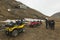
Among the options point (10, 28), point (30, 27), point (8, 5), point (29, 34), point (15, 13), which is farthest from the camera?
point (8, 5)

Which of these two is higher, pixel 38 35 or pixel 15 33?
pixel 15 33

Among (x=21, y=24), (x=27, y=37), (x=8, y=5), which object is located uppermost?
(x=8, y=5)

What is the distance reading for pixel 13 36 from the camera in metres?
24.3

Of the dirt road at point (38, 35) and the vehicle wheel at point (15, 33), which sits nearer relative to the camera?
A: the vehicle wheel at point (15, 33)

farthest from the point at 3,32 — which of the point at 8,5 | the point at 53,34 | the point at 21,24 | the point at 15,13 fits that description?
the point at 8,5

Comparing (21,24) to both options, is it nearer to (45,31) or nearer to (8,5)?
(45,31)

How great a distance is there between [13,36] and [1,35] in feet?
5.23

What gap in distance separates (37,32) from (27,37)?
85.6 inches

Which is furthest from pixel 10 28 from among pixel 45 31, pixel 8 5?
pixel 8 5

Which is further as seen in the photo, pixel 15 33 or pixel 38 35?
pixel 38 35

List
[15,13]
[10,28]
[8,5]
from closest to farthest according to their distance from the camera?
1. [10,28]
2. [15,13]
3. [8,5]

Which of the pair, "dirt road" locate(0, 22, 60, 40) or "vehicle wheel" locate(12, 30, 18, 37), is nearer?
"vehicle wheel" locate(12, 30, 18, 37)

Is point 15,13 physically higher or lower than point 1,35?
higher

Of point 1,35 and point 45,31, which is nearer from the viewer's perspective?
point 1,35
